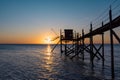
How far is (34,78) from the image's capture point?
66.1ft

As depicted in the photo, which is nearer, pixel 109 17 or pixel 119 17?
pixel 119 17

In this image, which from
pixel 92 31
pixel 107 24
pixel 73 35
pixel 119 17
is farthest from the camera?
pixel 73 35

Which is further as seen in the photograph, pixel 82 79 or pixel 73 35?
pixel 73 35

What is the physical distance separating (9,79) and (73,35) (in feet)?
114

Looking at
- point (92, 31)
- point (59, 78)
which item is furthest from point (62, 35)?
point (59, 78)

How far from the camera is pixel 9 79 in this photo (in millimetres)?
19766

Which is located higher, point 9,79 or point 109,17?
point 109,17

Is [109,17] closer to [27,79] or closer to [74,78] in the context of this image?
[74,78]

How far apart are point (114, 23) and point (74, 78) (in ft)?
23.1

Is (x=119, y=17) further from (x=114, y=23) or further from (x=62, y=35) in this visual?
(x=62, y=35)

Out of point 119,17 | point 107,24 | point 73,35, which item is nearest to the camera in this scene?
point 119,17

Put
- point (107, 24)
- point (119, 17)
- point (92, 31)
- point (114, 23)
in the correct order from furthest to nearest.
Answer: point (92, 31) → point (107, 24) → point (114, 23) → point (119, 17)

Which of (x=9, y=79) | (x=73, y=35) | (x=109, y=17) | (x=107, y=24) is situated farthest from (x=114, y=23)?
(x=73, y=35)

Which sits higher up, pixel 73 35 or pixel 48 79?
pixel 73 35
